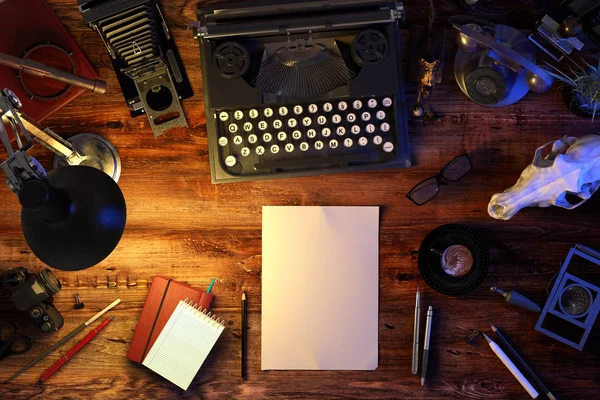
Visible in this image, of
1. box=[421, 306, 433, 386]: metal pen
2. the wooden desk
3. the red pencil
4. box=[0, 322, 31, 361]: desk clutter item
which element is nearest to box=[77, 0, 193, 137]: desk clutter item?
the wooden desk

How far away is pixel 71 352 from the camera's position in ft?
5.62

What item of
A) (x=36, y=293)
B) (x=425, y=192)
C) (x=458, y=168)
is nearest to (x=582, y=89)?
(x=458, y=168)

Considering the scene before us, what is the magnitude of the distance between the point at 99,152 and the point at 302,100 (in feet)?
2.34

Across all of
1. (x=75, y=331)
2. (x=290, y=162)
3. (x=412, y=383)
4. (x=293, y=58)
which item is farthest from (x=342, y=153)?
(x=75, y=331)

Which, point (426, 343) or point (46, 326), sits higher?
point (46, 326)

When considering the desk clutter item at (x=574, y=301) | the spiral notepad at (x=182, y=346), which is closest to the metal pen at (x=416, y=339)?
the desk clutter item at (x=574, y=301)

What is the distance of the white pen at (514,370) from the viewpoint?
167 centimetres

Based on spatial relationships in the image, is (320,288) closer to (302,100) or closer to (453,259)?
(453,259)

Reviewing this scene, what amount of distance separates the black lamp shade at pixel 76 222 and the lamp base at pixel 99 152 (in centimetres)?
54

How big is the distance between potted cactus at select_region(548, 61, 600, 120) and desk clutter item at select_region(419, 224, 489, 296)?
55cm

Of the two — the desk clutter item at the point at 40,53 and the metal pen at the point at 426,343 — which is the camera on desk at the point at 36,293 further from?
the metal pen at the point at 426,343

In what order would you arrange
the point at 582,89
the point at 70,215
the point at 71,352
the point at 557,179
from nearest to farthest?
the point at 70,215, the point at 557,179, the point at 582,89, the point at 71,352

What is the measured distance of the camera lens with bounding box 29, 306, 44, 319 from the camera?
1.67 m

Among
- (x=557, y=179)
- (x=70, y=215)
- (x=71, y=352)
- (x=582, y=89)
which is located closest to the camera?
(x=70, y=215)
